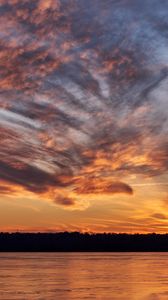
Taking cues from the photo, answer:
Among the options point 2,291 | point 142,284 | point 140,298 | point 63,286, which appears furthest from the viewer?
point 142,284

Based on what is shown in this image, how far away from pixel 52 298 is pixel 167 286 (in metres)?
22.9

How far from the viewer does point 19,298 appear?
49.7 metres

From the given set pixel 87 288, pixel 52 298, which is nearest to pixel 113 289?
pixel 87 288

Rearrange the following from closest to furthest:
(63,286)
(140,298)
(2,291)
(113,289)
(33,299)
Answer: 1. (33,299)
2. (140,298)
3. (2,291)
4. (113,289)
5. (63,286)

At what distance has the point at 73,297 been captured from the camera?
52.1 meters

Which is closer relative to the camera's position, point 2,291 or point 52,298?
point 52,298

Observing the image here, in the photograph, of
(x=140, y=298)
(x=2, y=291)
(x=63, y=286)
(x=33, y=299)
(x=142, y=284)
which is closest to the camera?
(x=33, y=299)

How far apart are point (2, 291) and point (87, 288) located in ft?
36.1

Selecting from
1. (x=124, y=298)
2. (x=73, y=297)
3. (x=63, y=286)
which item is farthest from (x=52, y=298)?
(x=63, y=286)

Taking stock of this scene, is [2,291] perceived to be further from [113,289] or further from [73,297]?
[113,289]

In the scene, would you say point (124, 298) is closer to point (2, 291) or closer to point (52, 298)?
point (52, 298)

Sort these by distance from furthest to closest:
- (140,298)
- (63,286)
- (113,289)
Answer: (63,286) < (113,289) < (140,298)

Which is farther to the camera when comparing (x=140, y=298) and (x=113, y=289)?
(x=113, y=289)

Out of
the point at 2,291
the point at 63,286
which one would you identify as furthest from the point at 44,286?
the point at 2,291
